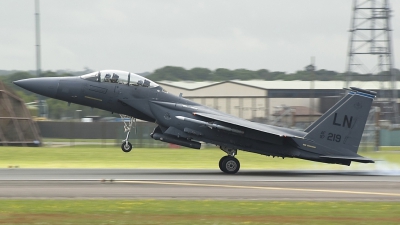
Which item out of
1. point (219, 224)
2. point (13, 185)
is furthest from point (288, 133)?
point (219, 224)

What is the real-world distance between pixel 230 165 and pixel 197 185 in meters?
5.19

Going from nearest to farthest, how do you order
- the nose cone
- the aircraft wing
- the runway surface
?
the runway surface → the aircraft wing → the nose cone

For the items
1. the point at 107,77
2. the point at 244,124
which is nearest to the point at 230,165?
the point at 244,124

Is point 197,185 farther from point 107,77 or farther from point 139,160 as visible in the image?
point 139,160

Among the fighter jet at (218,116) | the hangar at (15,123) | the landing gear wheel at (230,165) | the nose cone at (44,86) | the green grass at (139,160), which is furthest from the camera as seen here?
the hangar at (15,123)

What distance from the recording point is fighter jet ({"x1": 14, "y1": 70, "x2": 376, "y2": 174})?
80.2 ft

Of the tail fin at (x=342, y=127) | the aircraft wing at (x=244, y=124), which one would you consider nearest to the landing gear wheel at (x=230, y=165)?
the aircraft wing at (x=244, y=124)

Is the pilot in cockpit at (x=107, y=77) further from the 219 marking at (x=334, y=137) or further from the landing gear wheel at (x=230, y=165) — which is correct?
the 219 marking at (x=334, y=137)

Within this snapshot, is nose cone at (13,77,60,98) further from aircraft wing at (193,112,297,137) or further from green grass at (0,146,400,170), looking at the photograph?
aircraft wing at (193,112,297,137)

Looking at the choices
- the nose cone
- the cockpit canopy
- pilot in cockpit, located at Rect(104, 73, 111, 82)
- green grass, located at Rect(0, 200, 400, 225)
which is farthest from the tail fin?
the nose cone

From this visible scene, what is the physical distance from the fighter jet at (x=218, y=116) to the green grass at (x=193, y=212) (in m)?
8.81

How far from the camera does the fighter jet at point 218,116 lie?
80.2ft

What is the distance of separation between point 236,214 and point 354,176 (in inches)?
453

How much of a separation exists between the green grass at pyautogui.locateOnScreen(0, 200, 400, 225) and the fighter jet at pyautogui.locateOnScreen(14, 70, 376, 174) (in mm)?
8810
